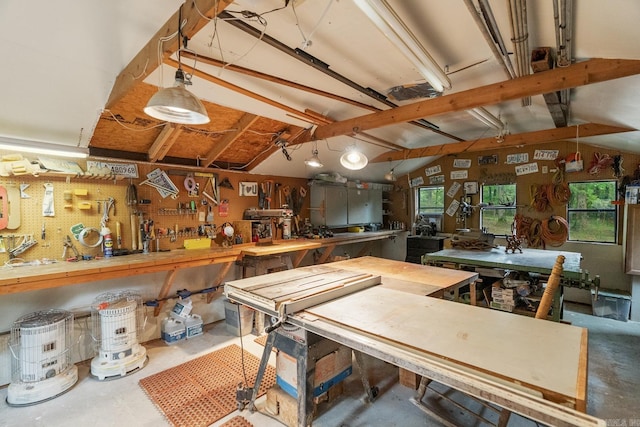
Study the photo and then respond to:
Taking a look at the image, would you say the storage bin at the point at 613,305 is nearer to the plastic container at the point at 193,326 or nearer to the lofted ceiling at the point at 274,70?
the lofted ceiling at the point at 274,70

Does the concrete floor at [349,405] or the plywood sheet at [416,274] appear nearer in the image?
the concrete floor at [349,405]

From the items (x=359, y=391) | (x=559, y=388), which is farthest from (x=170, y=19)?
(x=359, y=391)

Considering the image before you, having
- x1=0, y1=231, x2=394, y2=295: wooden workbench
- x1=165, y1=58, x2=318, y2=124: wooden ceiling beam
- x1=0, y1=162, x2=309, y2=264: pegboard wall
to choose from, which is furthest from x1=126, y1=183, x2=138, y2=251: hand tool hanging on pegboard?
x1=165, y1=58, x2=318, y2=124: wooden ceiling beam

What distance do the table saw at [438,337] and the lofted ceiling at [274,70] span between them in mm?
1622

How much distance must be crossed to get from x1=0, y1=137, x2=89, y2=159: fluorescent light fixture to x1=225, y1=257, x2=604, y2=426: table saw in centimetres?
225

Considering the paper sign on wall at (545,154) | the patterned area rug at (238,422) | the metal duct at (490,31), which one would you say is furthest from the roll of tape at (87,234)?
the paper sign on wall at (545,154)

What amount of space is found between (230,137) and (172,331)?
2.43 m

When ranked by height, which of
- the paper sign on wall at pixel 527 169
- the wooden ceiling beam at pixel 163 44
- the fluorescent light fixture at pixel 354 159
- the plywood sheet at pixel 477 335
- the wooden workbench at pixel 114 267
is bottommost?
the plywood sheet at pixel 477 335

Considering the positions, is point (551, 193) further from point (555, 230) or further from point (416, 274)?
point (416, 274)

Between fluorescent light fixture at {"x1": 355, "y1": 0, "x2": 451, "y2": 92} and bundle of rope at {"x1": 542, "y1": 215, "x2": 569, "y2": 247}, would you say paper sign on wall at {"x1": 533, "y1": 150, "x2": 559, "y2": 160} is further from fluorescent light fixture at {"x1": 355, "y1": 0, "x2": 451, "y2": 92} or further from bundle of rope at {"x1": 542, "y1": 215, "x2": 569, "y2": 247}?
fluorescent light fixture at {"x1": 355, "y1": 0, "x2": 451, "y2": 92}

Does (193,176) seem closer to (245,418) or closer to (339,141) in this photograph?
(339,141)

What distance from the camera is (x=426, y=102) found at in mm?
2857

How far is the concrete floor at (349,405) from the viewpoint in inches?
87.2

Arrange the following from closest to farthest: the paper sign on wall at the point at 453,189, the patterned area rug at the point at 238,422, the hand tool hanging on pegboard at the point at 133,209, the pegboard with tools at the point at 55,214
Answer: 1. the patterned area rug at the point at 238,422
2. the pegboard with tools at the point at 55,214
3. the hand tool hanging on pegboard at the point at 133,209
4. the paper sign on wall at the point at 453,189
